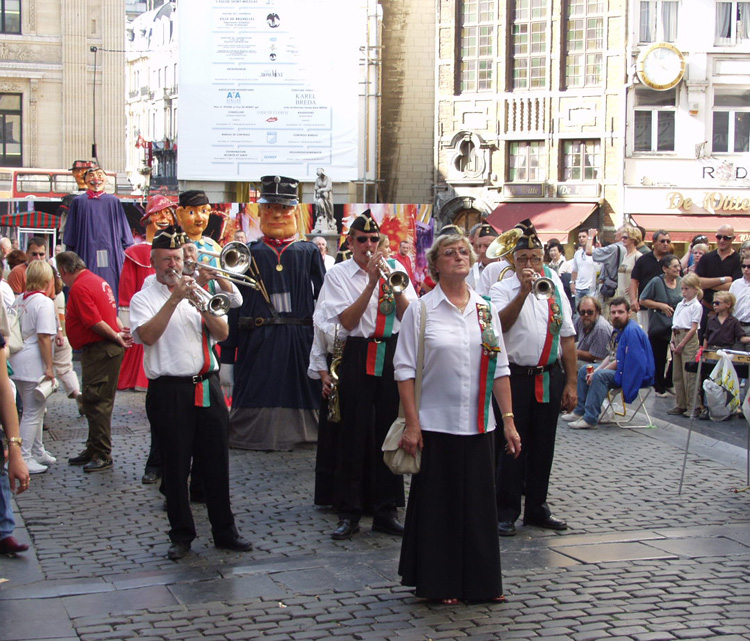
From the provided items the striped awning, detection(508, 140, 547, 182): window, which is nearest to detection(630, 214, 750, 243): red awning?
detection(508, 140, 547, 182): window

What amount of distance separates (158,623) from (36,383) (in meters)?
3.97

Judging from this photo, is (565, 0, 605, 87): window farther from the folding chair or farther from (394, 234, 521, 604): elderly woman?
(394, 234, 521, 604): elderly woman

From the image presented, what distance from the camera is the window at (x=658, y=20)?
103ft

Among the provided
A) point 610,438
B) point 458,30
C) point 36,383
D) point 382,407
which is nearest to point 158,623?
point 382,407

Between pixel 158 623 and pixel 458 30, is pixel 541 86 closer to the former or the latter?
pixel 458 30

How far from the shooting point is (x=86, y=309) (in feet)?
29.3

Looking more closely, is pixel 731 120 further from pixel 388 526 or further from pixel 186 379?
pixel 186 379

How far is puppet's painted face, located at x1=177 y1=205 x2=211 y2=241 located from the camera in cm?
972

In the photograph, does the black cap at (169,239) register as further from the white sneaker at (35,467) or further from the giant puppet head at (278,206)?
the white sneaker at (35,467)

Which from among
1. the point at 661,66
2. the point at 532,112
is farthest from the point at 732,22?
the point at 532,112

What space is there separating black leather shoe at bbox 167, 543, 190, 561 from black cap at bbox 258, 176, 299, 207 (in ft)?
12.0

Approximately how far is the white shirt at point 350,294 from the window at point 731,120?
26.3m

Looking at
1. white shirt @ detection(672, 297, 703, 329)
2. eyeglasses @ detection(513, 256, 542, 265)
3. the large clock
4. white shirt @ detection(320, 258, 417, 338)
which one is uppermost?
the large clock

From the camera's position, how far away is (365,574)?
6289 millimetres
